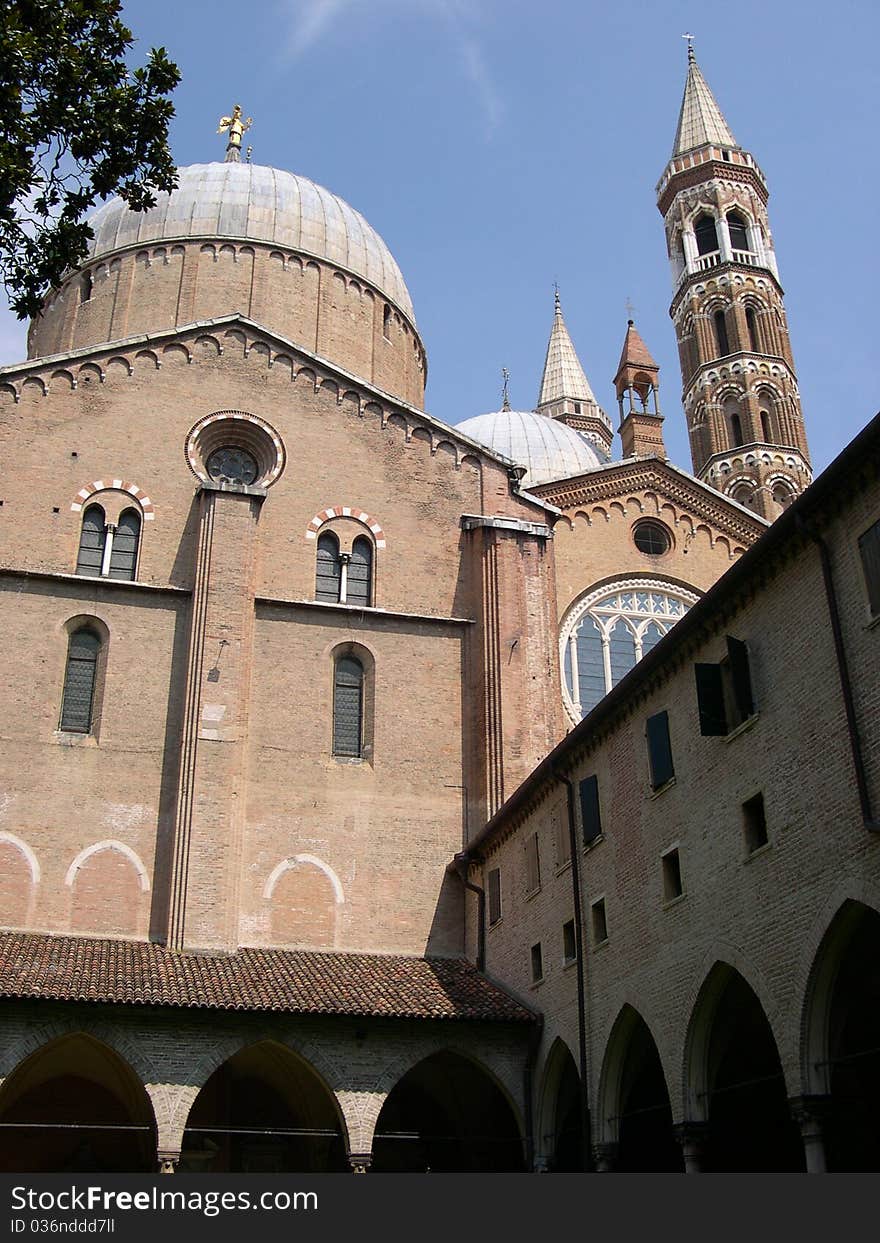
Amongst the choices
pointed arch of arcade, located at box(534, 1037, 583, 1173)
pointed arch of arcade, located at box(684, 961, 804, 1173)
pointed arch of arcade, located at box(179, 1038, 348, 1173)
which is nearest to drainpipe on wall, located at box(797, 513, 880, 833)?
pointed arch of arcade, located at box(684, 961, 804, 1173)

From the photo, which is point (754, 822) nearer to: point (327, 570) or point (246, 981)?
point (246, 981)

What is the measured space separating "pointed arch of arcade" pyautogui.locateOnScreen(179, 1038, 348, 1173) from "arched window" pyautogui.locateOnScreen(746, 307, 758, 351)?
3131 cm

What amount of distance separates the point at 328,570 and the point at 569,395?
32844 millimetres

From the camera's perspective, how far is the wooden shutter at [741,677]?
1492 centimetres

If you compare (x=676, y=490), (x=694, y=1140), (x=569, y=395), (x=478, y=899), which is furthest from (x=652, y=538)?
(x=569, y=395)

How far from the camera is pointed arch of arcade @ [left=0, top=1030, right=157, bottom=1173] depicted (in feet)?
67.2

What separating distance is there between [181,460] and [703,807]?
13170 mm

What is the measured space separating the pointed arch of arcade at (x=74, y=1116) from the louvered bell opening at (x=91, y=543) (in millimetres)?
8228

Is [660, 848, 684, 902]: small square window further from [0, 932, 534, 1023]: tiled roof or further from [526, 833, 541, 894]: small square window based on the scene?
[0, 932, 534, 1023]: tiled roof

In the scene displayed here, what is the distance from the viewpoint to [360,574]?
993 inches

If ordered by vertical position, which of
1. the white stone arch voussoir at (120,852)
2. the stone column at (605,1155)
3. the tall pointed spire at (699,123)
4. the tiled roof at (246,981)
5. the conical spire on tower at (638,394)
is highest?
the tall pointed spire at (699,123)

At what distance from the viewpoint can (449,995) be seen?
20.6m

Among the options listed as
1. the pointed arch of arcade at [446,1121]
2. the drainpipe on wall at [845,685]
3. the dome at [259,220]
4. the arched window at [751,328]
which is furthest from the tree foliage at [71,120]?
the arched window at [751,328]

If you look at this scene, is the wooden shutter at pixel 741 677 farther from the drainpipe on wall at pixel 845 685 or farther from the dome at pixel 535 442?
the dome at pixel 535 442
